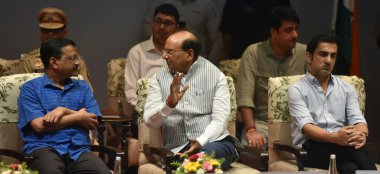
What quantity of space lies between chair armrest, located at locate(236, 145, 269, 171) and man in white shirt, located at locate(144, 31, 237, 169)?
11 centimetres

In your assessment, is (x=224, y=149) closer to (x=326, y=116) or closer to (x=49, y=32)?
(x=326, y=116)

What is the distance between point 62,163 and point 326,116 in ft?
5.34

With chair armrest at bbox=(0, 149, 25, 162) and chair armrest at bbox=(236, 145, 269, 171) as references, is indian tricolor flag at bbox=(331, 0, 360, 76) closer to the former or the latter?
chair armrest at bbox=(236, 145, 269, 171)

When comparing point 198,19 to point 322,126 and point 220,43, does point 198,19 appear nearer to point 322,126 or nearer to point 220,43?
point 220,43

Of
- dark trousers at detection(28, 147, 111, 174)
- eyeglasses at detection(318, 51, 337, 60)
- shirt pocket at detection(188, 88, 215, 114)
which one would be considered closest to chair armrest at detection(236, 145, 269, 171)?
shirt pocket at detection(188, 88, 215, 114)

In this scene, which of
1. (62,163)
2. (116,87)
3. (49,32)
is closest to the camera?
(62,163)

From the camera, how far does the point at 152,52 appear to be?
5.91 meters

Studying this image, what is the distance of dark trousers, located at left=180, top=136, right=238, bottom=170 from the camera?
4453mm

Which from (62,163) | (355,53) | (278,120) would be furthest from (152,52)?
(62,163)

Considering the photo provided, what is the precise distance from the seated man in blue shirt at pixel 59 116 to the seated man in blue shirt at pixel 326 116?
48.1 inches

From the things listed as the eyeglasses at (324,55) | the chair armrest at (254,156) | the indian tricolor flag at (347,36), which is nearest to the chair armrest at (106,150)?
the chair armrest at (254,156)

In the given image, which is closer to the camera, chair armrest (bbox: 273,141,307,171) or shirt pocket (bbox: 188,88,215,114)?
chair armrest (bbox: 273,141,307,171)

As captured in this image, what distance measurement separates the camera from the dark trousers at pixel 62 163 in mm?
4098

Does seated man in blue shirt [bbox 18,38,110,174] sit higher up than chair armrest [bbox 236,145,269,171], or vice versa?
seated man in blue shirt [bbox 18,38,110,174]
